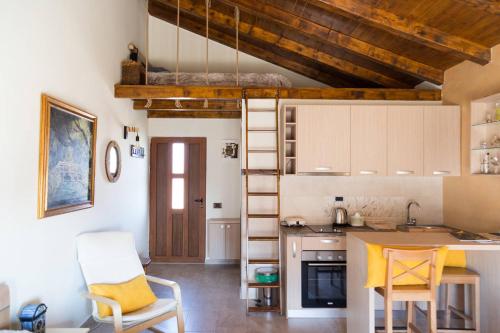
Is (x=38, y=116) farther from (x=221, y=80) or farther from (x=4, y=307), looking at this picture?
(x=221, y=80)

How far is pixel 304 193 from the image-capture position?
4.39 m

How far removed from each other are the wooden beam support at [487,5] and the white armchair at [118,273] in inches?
132

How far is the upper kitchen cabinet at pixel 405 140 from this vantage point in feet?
13.3

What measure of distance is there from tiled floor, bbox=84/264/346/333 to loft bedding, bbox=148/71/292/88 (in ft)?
8.94

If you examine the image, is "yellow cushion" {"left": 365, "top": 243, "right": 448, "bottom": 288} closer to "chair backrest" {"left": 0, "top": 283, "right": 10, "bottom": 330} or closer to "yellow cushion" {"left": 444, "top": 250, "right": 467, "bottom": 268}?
"yellow cushion" {"left": 444, "top": 250, "right": 467, "bottom": 268}

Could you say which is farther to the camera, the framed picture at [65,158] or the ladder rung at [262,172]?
the ladder rung at [262,172]

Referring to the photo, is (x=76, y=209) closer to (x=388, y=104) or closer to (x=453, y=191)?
(x=388, y=104)

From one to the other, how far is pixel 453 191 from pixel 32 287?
4.37 metres

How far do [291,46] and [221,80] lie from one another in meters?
1.01

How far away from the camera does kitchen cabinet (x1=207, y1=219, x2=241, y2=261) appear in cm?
593

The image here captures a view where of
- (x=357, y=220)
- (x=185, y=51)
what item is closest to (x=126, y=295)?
(x=357, y=220)

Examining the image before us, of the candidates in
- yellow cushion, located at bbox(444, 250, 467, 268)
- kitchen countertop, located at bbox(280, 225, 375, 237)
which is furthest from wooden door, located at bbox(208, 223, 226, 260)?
yellow cushion, located at bbox(444, 250, 467, 268)

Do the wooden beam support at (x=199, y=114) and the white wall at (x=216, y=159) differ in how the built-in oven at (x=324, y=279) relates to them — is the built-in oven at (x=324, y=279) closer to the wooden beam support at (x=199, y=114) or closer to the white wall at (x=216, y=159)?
the white wall at (x=216, y=159)

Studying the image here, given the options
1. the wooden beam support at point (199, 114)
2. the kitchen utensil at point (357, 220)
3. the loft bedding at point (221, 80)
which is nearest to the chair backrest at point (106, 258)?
the loft bedding at point (221, 80)
